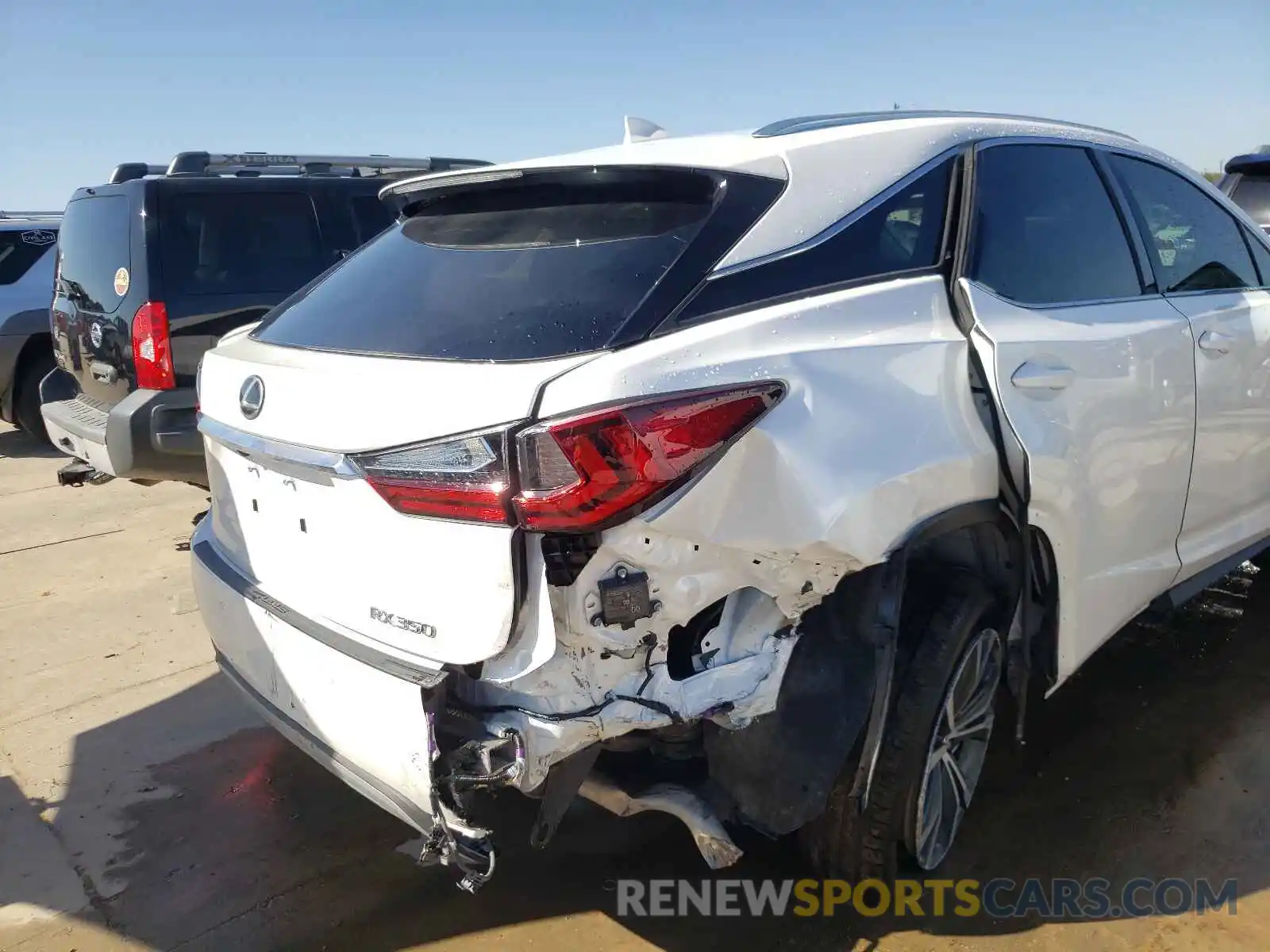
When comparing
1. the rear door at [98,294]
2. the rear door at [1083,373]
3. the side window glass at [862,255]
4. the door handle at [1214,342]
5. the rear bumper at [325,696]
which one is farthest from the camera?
the rear door at [98,294]

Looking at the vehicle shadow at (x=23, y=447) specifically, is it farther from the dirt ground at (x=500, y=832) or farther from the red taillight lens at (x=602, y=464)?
the red taillight lens at (x=602, y=464)

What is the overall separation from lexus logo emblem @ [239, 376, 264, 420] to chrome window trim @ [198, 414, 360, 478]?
0.18ft

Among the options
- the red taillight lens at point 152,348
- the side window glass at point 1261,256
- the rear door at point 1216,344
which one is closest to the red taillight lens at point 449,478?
the rear door at point 1216,344

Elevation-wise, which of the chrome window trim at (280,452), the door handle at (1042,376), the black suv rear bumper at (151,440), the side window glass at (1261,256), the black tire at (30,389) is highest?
the side window glass at (1261,256)

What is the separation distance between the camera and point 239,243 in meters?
5.63

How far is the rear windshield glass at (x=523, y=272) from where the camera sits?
7.02ft

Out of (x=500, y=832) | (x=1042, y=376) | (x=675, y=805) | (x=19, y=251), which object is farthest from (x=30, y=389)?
(x=1042, y=376)

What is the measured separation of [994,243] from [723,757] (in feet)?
4.99

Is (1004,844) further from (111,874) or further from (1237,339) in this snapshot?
(111,874)

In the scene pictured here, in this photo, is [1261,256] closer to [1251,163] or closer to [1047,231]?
[1047,231]

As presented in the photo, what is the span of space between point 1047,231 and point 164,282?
416 centimetres

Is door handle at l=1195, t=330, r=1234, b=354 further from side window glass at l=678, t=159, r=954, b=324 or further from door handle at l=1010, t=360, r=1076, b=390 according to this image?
side window glass at l=678, t=159, r=954, b=324

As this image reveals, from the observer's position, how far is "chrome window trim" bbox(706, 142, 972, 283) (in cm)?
220

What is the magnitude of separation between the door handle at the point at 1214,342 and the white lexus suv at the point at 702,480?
230mm
